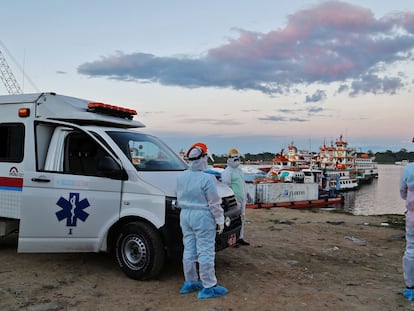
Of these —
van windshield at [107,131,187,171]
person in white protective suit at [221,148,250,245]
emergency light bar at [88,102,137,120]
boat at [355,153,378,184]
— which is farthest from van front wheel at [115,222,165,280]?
boat at [355,153,378,184]

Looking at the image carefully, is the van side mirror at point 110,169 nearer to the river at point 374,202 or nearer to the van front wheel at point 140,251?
the van front wheel at point 140,251

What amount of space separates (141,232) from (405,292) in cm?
340

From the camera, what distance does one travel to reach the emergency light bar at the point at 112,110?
19.3 feet

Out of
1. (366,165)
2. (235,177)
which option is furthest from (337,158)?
(235,177)

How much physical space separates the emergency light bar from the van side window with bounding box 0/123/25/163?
1158 mm

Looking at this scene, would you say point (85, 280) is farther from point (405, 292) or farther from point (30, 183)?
point (405, 292)

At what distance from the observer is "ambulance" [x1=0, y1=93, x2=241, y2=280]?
16.6ft

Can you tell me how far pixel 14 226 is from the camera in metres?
6.19

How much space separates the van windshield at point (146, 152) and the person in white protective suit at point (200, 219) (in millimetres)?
1000

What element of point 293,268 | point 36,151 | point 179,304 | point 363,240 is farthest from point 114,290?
point 363,240

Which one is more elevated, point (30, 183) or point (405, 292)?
point (30, 183)

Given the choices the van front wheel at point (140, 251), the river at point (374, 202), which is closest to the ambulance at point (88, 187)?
the van front wheel at point (140, 251)

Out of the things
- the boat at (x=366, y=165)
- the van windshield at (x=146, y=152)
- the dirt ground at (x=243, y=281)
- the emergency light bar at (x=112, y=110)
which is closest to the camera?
the dirt ground at (x=243, y=281)

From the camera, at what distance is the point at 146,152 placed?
19.0 ft
